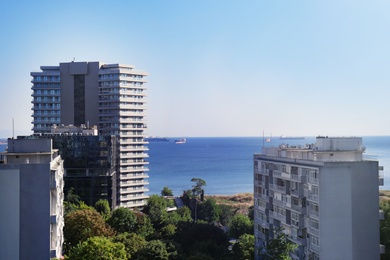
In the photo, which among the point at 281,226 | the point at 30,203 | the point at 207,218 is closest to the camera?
the point at 30,203

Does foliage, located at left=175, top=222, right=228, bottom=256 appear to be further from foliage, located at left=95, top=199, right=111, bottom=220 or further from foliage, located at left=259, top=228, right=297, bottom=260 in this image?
foliage, located at left=95, top=199, right=111, bottom=220

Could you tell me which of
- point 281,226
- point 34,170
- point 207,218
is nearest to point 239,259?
point 281,226

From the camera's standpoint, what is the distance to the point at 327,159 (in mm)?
40250

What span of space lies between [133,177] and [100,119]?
12503 millimetres

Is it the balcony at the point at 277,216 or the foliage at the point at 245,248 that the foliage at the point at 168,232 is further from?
the balcony at the point at 277,216

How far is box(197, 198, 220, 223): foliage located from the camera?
7906cm

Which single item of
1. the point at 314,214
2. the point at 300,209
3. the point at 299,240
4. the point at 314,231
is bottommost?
the point at 299,240

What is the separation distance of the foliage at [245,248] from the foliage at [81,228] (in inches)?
472

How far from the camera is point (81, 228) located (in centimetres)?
4675

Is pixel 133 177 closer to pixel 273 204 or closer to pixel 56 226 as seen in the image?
pixel 273 204

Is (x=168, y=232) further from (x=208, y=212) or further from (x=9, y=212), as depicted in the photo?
(x=208, y=212)

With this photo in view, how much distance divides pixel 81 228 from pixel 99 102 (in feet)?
151

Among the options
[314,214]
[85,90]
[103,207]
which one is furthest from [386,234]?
[85,90]

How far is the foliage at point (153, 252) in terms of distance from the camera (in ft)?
135
